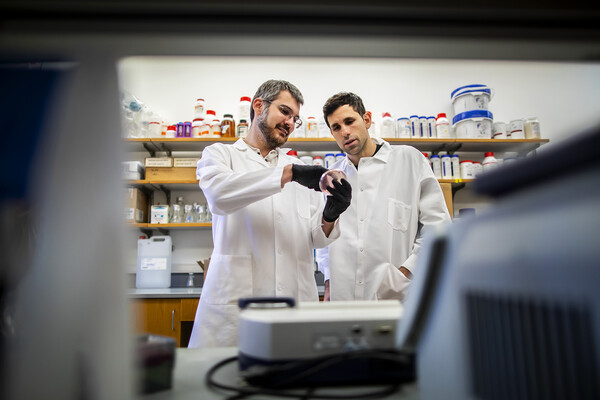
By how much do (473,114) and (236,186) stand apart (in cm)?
234

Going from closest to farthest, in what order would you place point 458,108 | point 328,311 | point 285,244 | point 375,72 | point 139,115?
point 328,311 → point 285,244 → point 139,115 → point 458,108 → point 375,72

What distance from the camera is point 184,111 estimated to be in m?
3.18

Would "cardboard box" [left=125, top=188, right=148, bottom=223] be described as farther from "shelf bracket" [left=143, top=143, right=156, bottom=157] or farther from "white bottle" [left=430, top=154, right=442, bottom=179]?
"white bottle" [left=430, top=154, right=442, bottom=179]

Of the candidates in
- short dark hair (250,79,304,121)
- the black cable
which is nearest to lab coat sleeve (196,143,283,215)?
short dark hair (250,79,304,121)

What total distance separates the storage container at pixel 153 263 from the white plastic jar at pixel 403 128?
191 cm

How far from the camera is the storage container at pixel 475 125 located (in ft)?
9.48

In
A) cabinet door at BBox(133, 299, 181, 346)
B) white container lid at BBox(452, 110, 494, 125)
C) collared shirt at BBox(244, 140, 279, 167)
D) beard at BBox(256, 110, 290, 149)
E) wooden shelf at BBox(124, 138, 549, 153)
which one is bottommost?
cabinet door at BBox(133, 299, 181, 346)

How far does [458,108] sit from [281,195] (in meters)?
2.16

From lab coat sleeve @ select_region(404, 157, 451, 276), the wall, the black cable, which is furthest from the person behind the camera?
the wall

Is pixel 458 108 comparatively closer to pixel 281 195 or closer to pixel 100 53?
pixel 281 195

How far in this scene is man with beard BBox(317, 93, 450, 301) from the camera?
4.99 ft

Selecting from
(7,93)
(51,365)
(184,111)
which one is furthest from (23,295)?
(184,111)

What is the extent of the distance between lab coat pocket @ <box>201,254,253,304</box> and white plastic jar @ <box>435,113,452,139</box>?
6.87 feet

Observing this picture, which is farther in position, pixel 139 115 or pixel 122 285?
pixel 139 115
